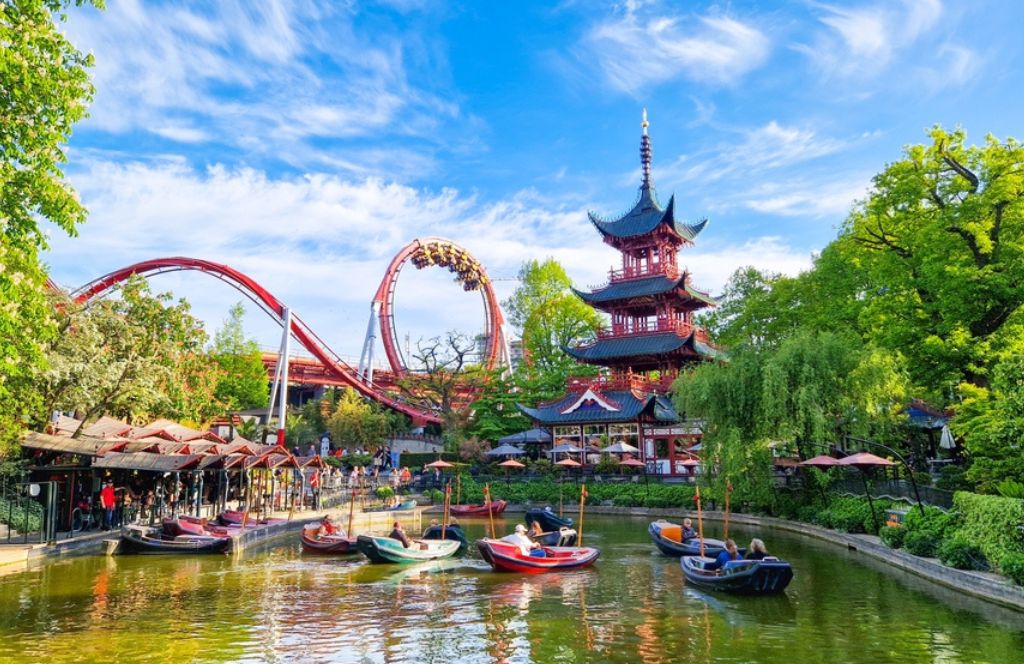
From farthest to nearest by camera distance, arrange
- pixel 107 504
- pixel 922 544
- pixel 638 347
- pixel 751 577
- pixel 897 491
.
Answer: pixel 638 347, pixel 107 504, pixel 897 491, pixel 922 544, pixel 751 577

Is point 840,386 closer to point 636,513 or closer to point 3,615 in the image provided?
point 636,513

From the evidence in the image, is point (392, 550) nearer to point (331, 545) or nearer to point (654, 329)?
point (331, 545)

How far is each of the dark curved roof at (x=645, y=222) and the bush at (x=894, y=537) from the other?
30100 millimetres

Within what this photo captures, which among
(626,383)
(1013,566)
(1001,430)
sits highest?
(626,383)

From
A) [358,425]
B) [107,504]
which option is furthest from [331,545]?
[358,425]

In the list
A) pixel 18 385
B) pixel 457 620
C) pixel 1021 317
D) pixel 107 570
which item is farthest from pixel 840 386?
pixel 18 385

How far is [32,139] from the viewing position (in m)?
12.7

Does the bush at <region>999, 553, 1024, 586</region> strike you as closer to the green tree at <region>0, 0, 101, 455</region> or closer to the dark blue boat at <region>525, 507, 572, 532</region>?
the dark blue boat at <region>525, 507, 572, 532</region>

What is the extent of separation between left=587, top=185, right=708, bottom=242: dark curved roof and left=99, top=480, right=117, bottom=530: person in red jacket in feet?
112

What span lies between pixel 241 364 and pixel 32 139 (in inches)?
1938

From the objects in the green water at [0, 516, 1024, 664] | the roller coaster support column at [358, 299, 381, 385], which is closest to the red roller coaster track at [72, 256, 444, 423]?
the roller coaster support column at [358, 299, 381, 385]

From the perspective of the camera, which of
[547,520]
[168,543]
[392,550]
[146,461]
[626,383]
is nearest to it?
[392,550]

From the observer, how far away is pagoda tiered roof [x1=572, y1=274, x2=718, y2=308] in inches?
1768

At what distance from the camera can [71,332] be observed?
25.3 meters
